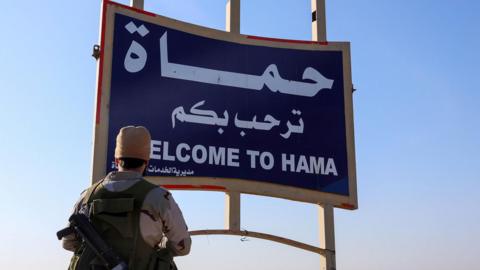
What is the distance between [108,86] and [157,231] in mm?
2546

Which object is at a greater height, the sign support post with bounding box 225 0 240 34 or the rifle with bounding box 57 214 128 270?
the sign support post with bounding box 225 0 240 34

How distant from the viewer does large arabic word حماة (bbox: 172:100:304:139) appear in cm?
545

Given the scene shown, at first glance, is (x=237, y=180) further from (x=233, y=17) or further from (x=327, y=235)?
(x=233, y=17)

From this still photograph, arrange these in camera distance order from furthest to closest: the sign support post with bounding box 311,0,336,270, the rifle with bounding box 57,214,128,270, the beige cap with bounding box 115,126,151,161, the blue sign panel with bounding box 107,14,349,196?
the sign support post with bounding box 311,0,336,270, the blue sign panel with bounding box 107,14,349,196, the beige cap with bounding box 115,126,151,161, the rifle with bounding box 57,214,128,270

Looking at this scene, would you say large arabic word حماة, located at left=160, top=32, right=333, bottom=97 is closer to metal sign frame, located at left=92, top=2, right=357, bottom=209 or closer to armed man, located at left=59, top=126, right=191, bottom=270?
metal sign frame, located at left=92, top=2, right=357, bottom=209

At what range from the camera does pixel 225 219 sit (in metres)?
5.55

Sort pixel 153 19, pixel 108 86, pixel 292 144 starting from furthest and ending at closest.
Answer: pixel 292 144 → pixel 153 19 → pixel 108 86

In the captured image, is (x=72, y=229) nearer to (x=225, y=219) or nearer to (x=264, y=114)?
(x=225, y=219)

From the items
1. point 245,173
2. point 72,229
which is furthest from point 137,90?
point 72,229

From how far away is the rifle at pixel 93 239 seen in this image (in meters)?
2.72

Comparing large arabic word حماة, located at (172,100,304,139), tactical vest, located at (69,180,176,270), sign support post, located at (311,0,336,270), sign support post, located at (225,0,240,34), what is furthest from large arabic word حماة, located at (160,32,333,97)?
tactical vest, located at (69,180,176,270)

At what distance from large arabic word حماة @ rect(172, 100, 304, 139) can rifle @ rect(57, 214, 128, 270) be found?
8.50ft

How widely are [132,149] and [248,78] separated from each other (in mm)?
3089

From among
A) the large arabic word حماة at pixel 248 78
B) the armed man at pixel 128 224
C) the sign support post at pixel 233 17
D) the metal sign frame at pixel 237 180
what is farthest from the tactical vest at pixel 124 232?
the sign support post at pixel 233 17
